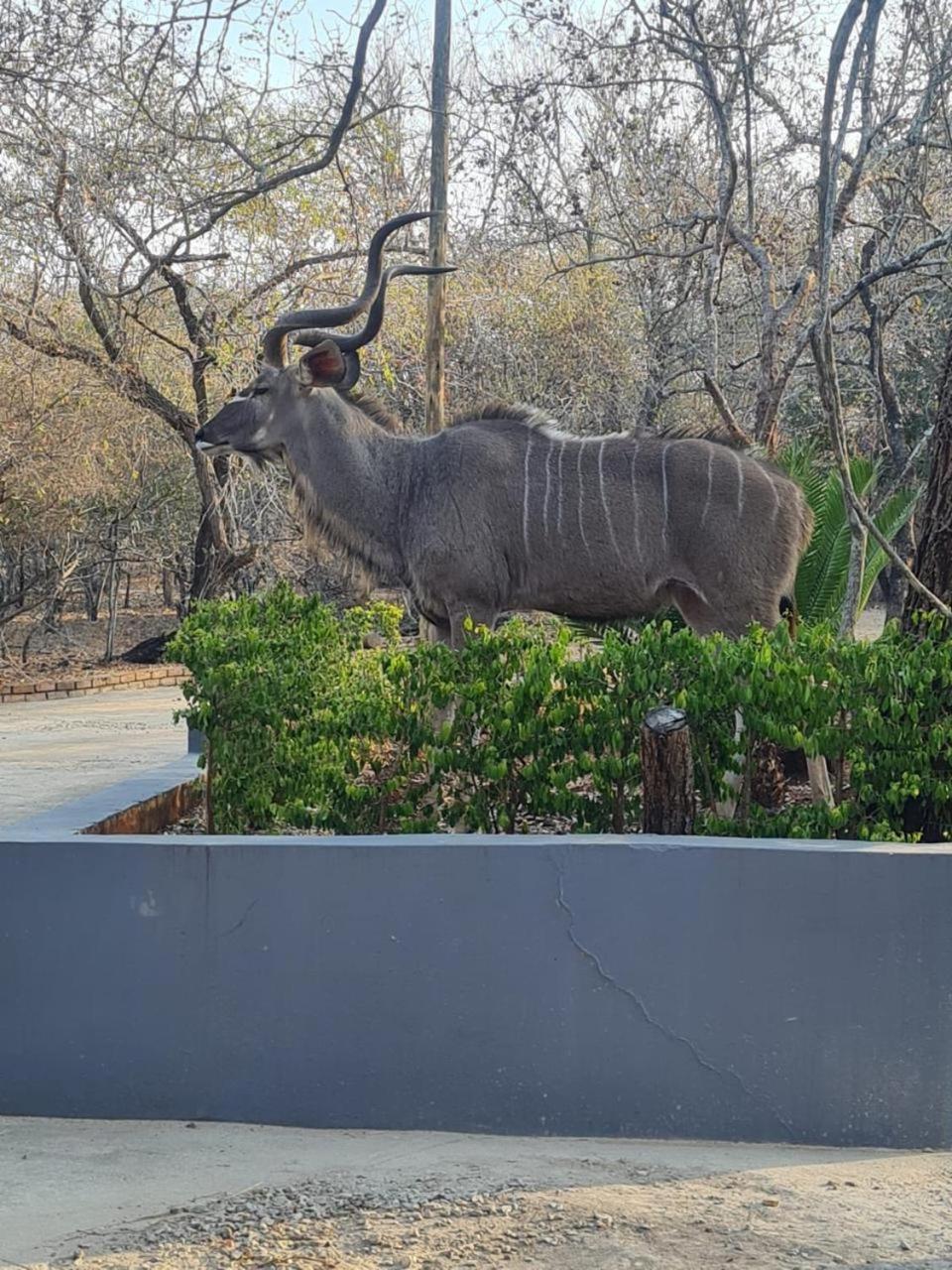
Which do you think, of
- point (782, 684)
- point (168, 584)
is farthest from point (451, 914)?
point (168, 584)

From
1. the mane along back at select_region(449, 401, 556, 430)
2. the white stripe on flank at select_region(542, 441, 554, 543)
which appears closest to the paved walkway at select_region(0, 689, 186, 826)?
the white stripe on flank at select_region(542, 441, 554, 543)

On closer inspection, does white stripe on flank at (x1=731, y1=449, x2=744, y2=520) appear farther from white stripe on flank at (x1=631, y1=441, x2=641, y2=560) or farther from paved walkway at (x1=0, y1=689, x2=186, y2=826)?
paved walkway at (x1=0, y1=689, x2=186, y2=826)

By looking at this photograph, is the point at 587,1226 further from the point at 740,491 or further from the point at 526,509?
the point at 526,509

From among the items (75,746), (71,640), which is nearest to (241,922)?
(75,746)

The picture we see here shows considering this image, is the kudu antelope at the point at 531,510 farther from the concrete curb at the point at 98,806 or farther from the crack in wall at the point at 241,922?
the crack in wall at the point at 241,922

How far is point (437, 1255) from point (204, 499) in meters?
12.8

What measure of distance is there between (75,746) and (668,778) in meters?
4.44

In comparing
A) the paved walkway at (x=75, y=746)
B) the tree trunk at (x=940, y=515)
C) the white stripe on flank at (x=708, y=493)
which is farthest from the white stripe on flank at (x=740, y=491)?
the paved walkway at (x=75, y=746)

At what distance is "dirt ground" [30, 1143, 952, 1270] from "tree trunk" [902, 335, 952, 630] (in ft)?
6.99

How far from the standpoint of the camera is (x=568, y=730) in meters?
4.46

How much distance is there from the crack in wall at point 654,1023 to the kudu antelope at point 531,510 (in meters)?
3.01

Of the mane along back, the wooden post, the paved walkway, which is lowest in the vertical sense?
the paved walkway

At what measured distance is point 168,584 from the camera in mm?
21891

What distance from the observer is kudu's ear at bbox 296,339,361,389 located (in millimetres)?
7617
